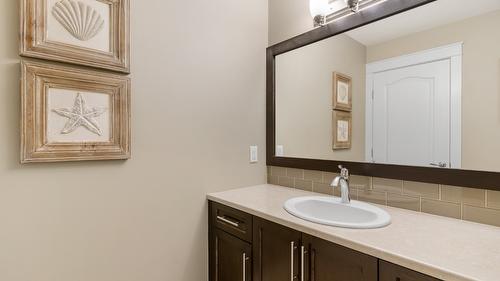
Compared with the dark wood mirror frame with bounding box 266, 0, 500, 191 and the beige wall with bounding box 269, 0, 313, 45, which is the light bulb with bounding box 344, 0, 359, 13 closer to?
the dark wood mirror frame with bounding box 266, 0, 500, 191

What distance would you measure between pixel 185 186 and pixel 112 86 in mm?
701

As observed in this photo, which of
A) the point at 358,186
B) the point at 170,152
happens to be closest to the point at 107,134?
the point at 170,152

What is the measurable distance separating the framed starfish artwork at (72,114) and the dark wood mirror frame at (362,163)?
105 cm

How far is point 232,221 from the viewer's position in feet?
5.06

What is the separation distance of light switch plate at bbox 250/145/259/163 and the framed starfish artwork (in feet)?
2.93

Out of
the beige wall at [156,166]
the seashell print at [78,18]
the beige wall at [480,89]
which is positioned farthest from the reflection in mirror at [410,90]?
the seashell print at [78,18]

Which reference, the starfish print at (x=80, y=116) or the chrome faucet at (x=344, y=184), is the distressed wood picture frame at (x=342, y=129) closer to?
the chrome faucet at (x=344, y=184)

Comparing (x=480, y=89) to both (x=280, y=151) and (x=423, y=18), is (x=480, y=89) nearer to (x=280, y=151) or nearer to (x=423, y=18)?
(x=423, y=18)

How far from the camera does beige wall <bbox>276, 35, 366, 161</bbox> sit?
1.54 metres

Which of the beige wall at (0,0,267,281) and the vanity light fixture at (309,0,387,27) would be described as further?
the vanity light fixture at (309,0,387,27)

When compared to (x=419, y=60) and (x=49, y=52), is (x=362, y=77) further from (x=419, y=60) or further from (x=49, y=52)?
(x=49, y=52)

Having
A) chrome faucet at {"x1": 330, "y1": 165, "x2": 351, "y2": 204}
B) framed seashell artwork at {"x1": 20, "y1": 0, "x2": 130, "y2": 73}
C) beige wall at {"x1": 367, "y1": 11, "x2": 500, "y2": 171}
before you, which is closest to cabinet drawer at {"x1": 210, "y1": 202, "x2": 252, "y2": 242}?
chrome faucet at {"x1": 330, "y1": 165, "x2": 351, "y2": 204}

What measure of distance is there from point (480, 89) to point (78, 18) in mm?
1851

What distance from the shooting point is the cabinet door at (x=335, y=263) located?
3.05 ft
